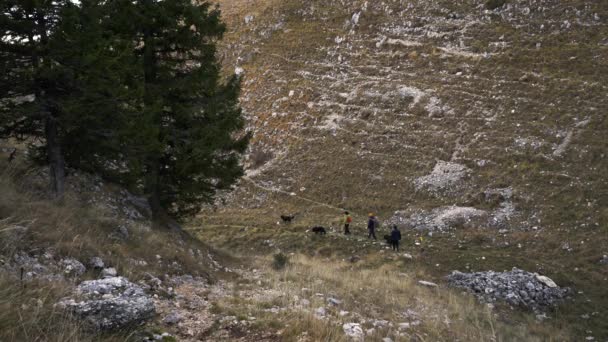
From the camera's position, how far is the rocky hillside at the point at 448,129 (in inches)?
900

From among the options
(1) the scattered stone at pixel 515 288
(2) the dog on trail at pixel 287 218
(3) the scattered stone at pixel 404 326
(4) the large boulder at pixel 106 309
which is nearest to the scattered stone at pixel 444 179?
(2) the dog on trail at pixel 287 218

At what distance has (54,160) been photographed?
1013 centimetres

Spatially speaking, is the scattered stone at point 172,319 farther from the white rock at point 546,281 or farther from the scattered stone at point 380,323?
the white rock at point 546,281

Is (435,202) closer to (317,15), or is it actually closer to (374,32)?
(374,32)

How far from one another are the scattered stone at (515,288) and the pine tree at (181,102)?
10.7 m

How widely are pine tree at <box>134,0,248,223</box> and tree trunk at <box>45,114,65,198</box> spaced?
2.73 metres

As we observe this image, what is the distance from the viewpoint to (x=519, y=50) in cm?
3494

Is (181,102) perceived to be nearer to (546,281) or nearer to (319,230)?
(319,230)

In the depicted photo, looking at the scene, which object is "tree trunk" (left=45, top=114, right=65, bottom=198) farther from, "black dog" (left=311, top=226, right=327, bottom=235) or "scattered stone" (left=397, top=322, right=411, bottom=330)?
"black dog" (left=311, top=226, right=327, bottom=235)

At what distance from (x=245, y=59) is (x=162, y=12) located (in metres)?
35.0

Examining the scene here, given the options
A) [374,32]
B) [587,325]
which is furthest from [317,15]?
[587,325]

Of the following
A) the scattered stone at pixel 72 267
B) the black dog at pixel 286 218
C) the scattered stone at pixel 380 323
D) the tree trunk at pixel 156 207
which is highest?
the scattered stone at pixel 72 267

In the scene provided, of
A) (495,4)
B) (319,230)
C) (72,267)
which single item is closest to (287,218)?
(319,230)

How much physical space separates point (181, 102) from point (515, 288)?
1436 centimetres
